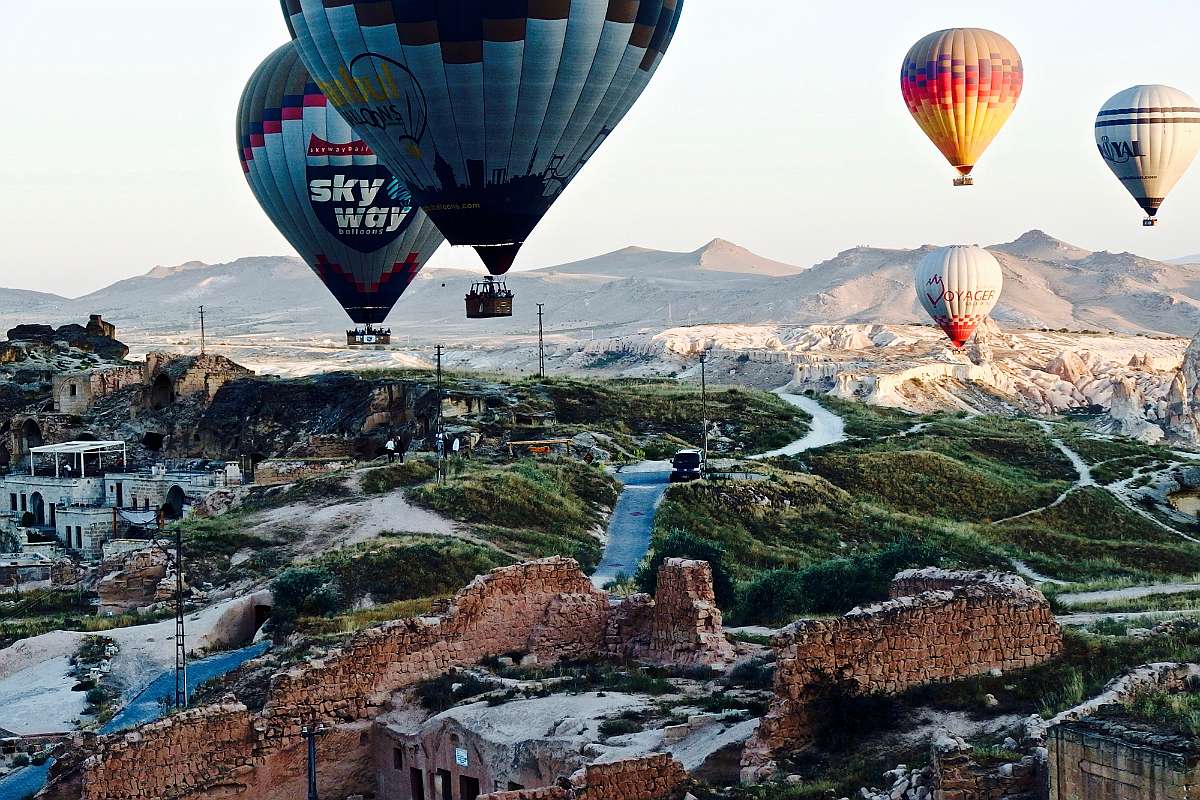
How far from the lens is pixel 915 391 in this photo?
10544cm

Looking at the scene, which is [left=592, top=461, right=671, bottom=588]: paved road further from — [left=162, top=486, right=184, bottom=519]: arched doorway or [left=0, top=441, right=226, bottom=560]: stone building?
[left=162, top=486, right=184, bottom=519]: arched doorway

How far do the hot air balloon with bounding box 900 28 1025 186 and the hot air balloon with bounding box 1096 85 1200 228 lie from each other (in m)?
8.35

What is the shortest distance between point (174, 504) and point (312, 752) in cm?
4391

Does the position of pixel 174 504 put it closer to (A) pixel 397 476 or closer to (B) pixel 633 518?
(A) pixel 397 476

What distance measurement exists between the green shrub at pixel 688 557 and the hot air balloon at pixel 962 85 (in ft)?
139

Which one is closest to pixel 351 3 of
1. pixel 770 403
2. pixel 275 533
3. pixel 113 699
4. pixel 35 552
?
pixel 275 533

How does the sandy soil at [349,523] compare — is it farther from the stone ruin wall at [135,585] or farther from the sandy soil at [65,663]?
the sandy soil at [65,663]

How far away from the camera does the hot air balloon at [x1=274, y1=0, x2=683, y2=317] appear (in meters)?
40.6

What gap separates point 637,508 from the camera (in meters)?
51.3

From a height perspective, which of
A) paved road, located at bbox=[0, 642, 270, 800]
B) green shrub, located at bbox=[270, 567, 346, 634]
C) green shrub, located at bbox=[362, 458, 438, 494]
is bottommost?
paved road, located at bbox=[0, 642, 270, 800]

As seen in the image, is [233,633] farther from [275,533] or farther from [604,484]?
[604,484]

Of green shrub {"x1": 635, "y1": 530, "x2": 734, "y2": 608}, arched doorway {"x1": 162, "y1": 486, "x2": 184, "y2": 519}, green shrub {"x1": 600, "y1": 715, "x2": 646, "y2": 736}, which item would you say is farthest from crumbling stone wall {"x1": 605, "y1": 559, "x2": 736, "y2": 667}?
arched doorway {"x1": 162, "y1": 486, "x2": 184, "y2": 519}

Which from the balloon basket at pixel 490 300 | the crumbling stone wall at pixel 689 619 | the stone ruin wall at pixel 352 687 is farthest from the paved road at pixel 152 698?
the balloon basket at pixel 490 300

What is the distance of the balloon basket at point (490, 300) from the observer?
49188 mm
